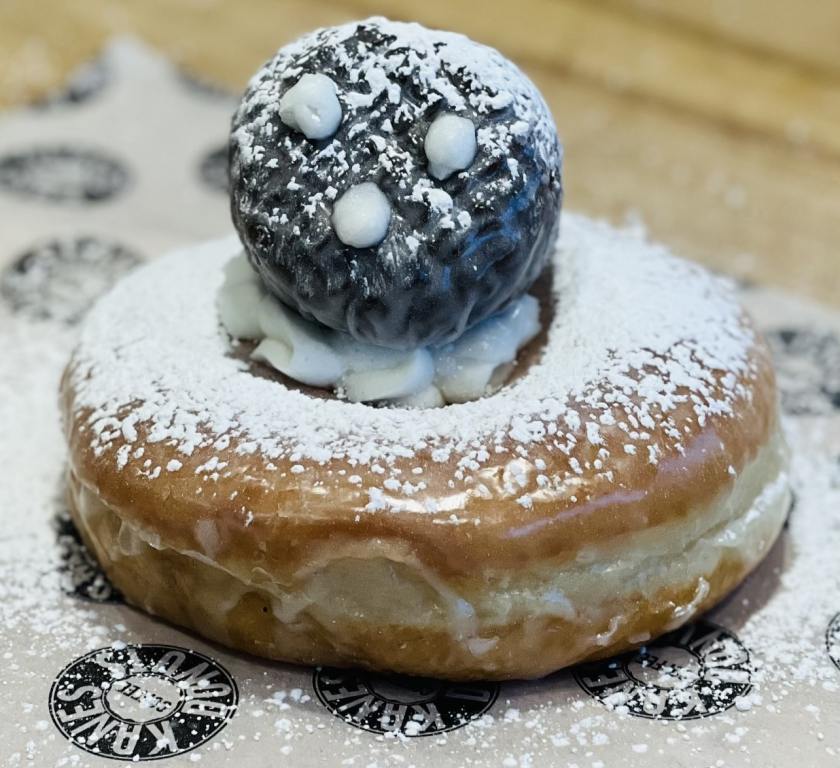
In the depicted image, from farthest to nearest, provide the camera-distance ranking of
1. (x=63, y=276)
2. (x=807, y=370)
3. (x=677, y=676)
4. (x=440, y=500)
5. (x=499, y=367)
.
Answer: (x=63, y=276)
(x=807, y=370)
(x=499, y=367)
(x=677, y=676)
(x=440, y=500)

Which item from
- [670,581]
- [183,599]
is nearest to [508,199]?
[670,581]

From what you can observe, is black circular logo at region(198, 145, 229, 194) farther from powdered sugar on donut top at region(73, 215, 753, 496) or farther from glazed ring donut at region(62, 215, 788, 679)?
glazed ring donut at region(62, 215, 788, 679)

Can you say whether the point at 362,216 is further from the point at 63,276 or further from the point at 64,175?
the point at 64,175

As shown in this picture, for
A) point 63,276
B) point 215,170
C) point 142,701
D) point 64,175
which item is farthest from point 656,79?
point 142,701

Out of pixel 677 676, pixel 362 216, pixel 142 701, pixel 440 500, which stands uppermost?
pixel 362 216

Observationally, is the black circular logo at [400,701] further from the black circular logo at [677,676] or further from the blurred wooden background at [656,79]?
the blurred wooden background at [656,79]

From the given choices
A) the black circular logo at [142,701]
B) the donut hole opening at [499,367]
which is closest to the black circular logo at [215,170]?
the donut hole opening at [499,367]
